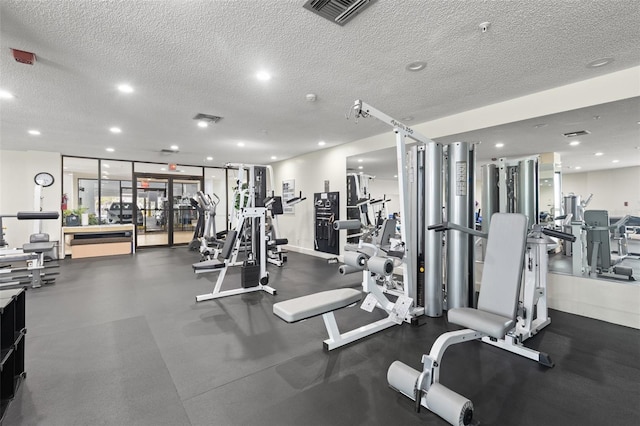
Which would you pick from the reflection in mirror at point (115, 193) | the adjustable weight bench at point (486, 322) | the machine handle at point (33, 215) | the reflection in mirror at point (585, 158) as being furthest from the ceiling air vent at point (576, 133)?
the reflection in mirror at point (115, 193)

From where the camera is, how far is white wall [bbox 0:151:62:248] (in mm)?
6949

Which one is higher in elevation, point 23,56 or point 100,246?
point 23,56

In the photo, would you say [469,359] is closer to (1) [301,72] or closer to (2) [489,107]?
(1) [301,72]

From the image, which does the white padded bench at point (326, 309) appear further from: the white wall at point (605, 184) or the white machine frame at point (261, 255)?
the white wall at point (605, 184)

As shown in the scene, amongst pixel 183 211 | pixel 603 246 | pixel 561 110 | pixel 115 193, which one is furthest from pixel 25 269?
pixel 603 246

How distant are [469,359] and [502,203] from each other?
3040 millimetres

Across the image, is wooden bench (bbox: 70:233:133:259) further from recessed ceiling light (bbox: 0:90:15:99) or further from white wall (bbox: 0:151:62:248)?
recessed ceiling light (bbox: 0:90:15:99)

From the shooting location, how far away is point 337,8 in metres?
2.11

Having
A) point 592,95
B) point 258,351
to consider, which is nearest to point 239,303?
point 258,351

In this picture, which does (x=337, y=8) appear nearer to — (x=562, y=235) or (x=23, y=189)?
(x=562, y=235)

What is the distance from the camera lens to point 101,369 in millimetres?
2299

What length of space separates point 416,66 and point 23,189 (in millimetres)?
9171

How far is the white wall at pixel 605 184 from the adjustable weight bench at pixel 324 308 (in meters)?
6.25

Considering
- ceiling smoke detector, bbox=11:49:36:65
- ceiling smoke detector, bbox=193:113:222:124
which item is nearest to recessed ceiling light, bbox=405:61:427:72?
ceiling smoke detector, bbox=193:113:222:124
